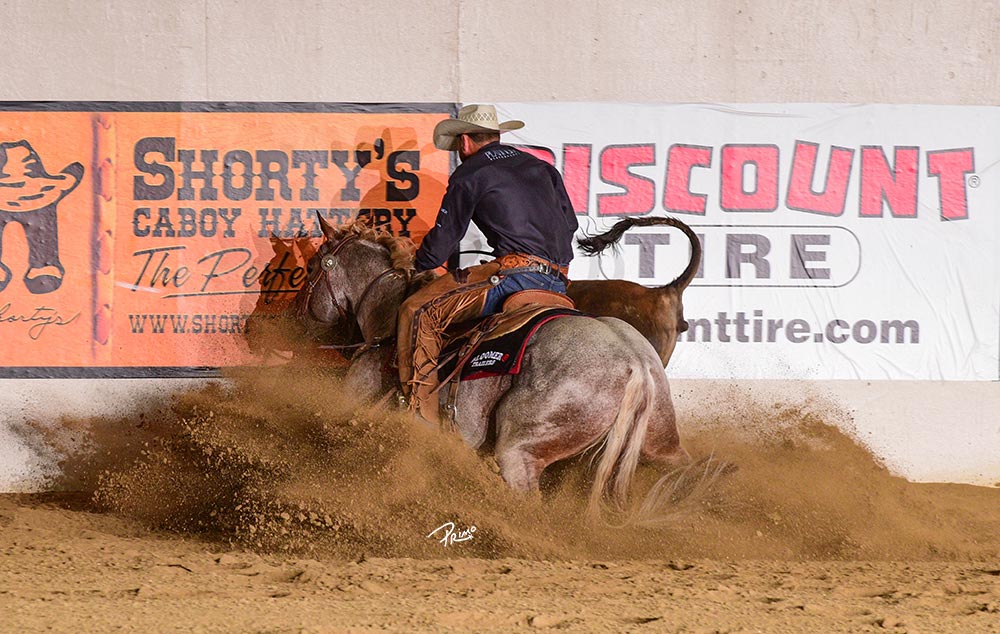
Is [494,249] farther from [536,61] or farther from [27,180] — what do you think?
[27,180]

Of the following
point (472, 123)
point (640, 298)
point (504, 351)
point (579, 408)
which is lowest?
point (579, 408)

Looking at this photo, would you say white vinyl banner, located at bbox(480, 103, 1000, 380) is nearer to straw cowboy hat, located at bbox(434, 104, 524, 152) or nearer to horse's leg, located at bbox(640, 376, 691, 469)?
straw cowboy hat, located at bbox(434, 104, 524, 152)

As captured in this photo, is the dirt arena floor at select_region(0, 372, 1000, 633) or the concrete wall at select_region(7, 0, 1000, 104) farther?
the concrete wall at select_region(7, 0, 1000, 104)

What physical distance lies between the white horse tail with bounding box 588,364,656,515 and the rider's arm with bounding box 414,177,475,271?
124 centimetres

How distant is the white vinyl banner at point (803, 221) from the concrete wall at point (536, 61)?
6.0 inches

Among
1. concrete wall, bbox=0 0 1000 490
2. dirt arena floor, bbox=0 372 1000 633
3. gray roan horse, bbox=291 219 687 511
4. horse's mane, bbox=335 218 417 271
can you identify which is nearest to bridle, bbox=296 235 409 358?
horse's mane, bbox=335 218 417 271

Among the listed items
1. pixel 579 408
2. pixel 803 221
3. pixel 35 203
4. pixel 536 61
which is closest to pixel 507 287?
pixel 579 408

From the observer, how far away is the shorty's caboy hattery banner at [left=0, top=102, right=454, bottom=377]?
627 centimetres

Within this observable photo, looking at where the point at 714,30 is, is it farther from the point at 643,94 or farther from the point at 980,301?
the point at 980,301

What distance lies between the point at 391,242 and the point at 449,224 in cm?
69

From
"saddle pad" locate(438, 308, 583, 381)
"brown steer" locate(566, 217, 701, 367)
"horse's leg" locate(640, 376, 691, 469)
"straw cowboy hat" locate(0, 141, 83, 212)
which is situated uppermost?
"straw cowboy hat" locate(0, 141, 83, 212)

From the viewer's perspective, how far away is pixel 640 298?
5676 mm

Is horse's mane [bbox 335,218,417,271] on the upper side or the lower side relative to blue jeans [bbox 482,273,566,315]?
upper

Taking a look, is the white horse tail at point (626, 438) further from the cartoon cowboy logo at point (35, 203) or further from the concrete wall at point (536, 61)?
the cartoon cowboy logo at point (35, 203)
